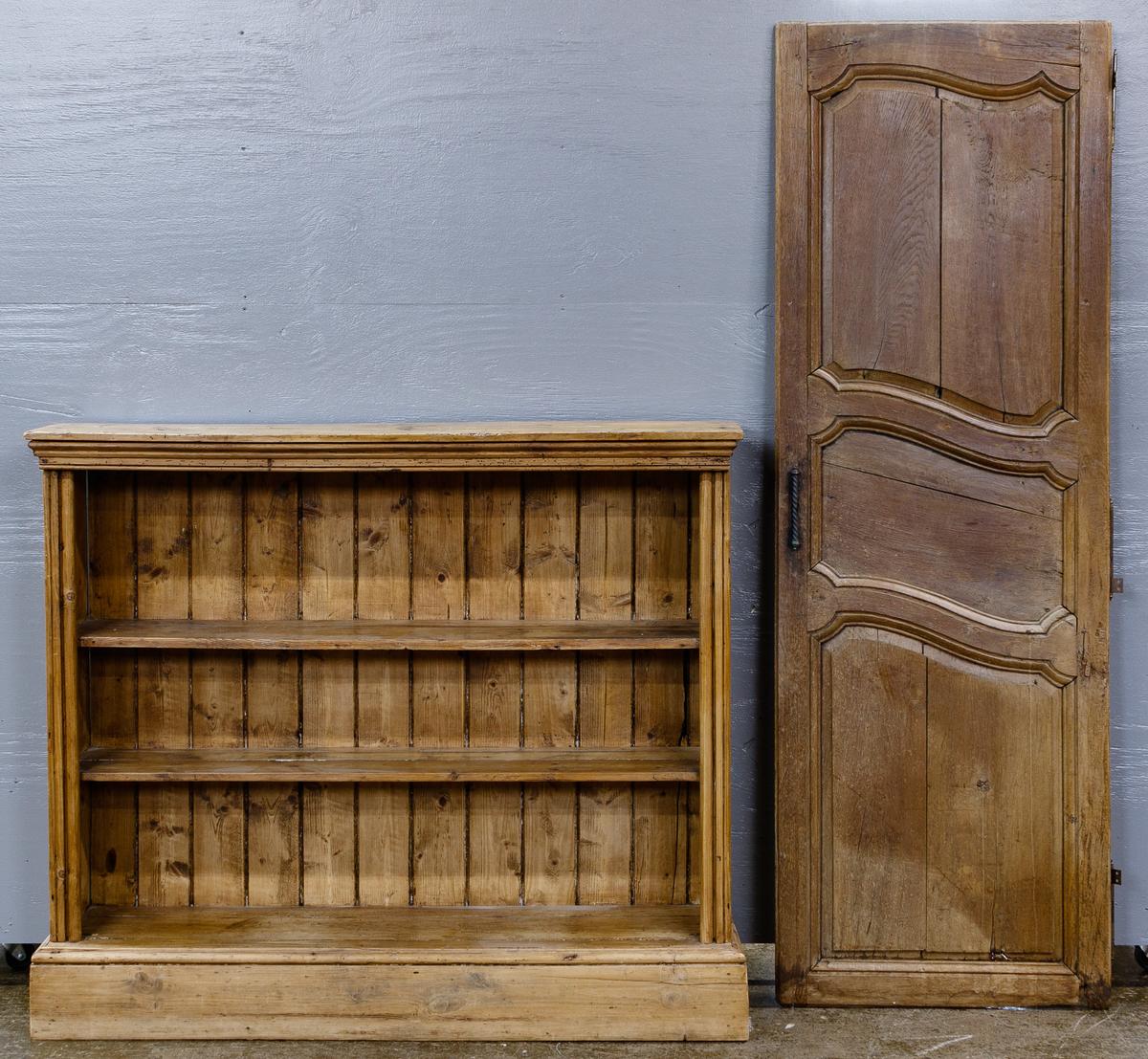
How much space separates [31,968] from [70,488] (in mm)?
1034

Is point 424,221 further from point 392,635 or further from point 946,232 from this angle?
point 946,232

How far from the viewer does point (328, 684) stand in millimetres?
2477

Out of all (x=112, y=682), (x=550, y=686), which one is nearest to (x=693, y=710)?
(x=550, y=686)

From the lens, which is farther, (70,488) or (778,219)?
(778,219)

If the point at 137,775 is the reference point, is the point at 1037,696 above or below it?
above

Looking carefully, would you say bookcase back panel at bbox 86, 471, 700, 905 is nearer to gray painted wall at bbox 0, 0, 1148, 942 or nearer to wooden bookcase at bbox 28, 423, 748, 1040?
wooden bookcase at bbox 28, 423, 748, 1040

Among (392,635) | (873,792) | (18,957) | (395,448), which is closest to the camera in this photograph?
(395,448)

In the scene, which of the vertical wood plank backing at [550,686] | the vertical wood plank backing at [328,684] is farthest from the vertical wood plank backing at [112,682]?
the vertical wood plank backing at [550,686]

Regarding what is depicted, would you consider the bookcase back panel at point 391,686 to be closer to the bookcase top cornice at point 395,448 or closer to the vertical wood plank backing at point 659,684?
the vertical wood plank backing at point 659,684

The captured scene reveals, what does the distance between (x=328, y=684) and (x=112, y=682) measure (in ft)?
1.69

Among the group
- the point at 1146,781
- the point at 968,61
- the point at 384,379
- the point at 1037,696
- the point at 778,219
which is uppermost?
the point at 968,61

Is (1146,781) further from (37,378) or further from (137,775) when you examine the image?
(37,378)

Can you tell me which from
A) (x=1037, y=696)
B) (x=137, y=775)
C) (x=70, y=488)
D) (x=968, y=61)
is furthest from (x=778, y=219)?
(x=137, y=775)

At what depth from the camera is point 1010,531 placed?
2.38 metres
